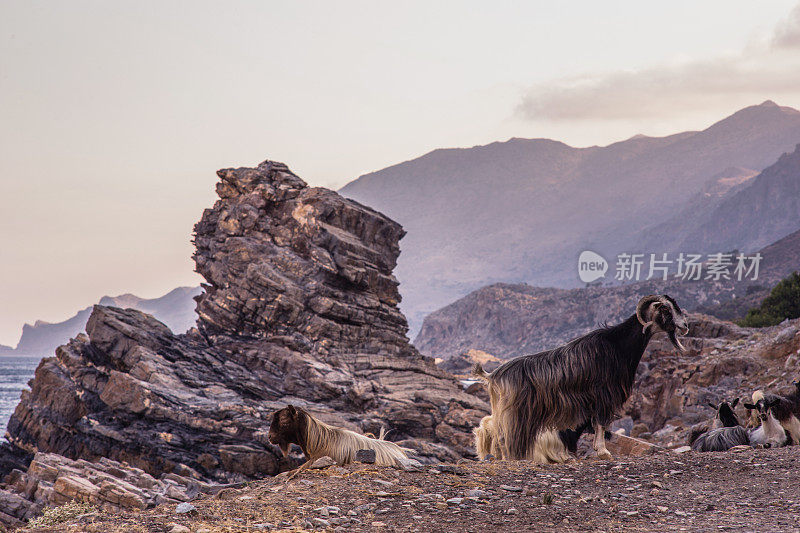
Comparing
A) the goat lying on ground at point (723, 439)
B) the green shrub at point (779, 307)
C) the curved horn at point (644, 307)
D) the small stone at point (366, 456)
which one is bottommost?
the small stone at point (366, 456)

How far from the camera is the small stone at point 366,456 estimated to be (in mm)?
10297

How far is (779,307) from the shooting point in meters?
40.0

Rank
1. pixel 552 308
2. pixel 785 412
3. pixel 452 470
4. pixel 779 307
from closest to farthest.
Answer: pixel 452 470
pixel 785 412
pixel 779 307
pixel 552 308

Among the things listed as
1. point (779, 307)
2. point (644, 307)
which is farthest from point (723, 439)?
point (779, 307)

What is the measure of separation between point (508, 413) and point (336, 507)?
4256 mm

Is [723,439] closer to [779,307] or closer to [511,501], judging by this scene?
[511,501]

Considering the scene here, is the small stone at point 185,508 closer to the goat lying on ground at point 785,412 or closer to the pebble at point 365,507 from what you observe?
the pebble at point 365,507

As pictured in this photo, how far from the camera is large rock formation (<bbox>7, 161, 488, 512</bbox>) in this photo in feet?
88.9

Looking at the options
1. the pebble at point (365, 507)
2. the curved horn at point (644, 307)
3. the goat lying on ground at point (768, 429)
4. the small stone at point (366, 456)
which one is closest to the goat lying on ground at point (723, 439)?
the goat lying on ground at point (768, 429)

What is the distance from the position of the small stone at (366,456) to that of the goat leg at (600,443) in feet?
11.2

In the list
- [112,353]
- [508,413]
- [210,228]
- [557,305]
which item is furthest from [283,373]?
[557,305]

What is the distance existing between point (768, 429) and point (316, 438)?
790 centimetres

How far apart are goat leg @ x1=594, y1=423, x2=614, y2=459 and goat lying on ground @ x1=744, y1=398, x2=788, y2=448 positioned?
3.19 m

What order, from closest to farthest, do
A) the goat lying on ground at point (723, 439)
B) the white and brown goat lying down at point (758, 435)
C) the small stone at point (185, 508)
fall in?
the small stone at point (185, 508) → the white and brown goat lying down at point (758, 435) → the goat lying on ground at point (723, 439)
